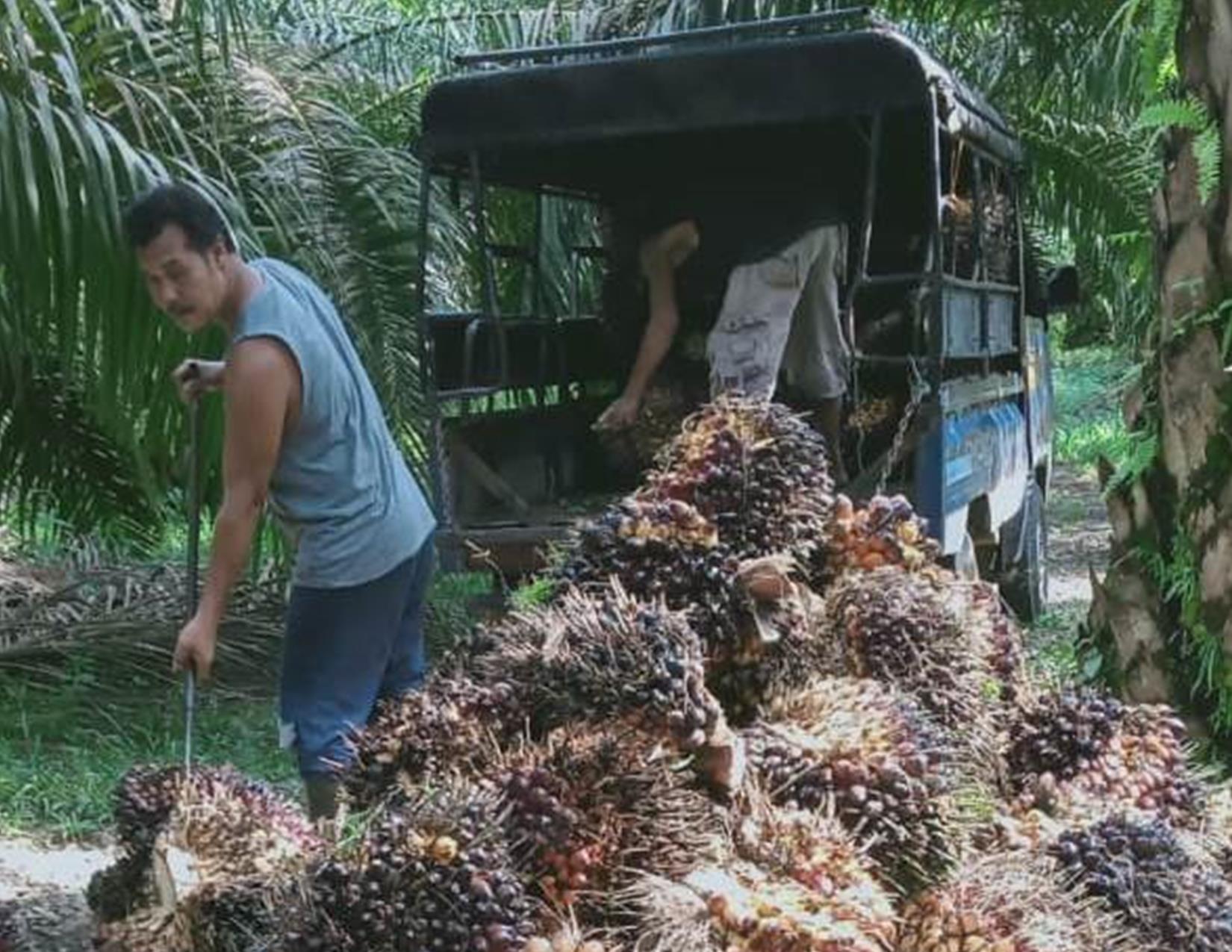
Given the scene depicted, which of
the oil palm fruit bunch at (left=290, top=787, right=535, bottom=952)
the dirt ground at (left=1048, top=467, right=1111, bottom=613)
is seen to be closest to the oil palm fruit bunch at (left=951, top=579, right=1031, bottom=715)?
the oil palm fruit bunch at (left=290, top=787, right=535, bottom=952)

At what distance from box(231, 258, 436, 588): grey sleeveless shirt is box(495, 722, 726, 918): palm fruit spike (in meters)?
1.64

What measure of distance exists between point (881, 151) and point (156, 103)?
2901mm

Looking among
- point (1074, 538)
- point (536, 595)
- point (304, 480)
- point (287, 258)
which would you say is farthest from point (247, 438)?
point (1074, 538)

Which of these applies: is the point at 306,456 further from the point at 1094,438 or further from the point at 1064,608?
the point at 1094,438

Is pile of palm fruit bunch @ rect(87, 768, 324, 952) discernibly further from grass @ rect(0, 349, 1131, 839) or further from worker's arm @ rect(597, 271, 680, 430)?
worker's arm @ rect(597, 271, 680, 430)

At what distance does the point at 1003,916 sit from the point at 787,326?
399 centimetres

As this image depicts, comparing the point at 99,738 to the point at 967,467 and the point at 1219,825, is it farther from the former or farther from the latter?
the point at 1219,825

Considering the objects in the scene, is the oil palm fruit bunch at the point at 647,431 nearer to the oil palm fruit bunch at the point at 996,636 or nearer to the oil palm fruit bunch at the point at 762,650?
the oil palm fruit bunch at the point at 996,636

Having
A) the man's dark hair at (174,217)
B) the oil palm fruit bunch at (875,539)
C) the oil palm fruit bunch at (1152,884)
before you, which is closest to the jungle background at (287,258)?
the oil palm fruit bunch at (875,539)

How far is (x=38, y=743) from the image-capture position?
20.3ft

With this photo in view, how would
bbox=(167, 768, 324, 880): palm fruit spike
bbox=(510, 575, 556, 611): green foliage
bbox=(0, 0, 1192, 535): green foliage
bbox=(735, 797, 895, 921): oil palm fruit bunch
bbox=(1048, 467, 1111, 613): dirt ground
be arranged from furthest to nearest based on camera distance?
bbox=(1048, 467, 1111, 613): dirt ground < bbox=(0, 0, 1192, 535): green foliage < bbox=(510, 575, 556, 611): green foliage < bbox=(167, 768, 324, 880): palm fruit spike < bbox=(735, 797, 895, 921): oil palm fruit bunch

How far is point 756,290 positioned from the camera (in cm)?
580

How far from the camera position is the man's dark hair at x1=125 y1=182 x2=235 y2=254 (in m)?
3.33

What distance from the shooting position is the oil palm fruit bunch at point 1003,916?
6.14 feet
